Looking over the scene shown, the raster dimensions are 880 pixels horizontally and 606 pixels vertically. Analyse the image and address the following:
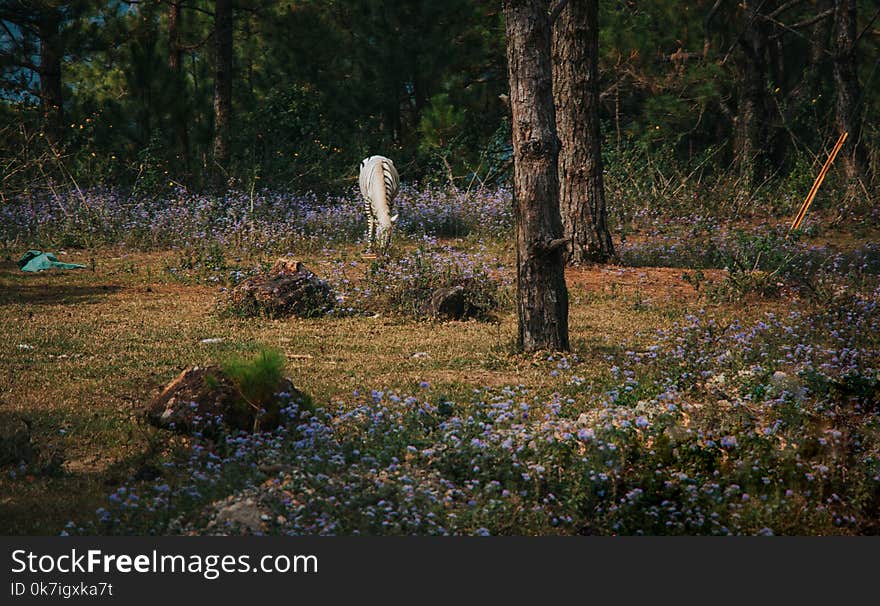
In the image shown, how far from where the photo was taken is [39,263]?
1184 cm

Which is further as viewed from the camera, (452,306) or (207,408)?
(452,306)

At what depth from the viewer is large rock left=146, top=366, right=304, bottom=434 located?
546 centimetres

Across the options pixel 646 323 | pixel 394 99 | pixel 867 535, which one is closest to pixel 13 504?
pixel 867 535

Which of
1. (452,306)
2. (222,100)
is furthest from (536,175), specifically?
(222,100)

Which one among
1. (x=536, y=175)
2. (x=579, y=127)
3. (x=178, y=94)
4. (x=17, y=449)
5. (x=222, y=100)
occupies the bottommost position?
(x=17, y=449)

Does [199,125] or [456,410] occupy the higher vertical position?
[199,125]

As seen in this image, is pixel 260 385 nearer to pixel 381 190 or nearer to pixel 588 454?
pixel 588 454

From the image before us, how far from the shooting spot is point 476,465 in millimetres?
4902

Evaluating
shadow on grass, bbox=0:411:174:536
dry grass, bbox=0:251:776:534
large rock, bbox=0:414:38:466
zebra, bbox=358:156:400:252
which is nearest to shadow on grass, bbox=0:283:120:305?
dry grass, bbox=0:251:776:534

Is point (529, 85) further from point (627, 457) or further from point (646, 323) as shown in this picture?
point (627, 457)

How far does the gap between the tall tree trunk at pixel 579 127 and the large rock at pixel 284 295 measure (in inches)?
130

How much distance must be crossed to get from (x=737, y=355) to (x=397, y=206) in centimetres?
950

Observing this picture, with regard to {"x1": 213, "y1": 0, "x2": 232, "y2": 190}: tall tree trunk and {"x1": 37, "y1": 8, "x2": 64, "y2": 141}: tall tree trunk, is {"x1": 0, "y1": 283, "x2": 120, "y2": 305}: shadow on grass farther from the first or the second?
{"x1": 37, "y1": 8, "x2": 64, "y2": 141}: tall tree trunk

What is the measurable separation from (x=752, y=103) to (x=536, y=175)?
11.8 m
